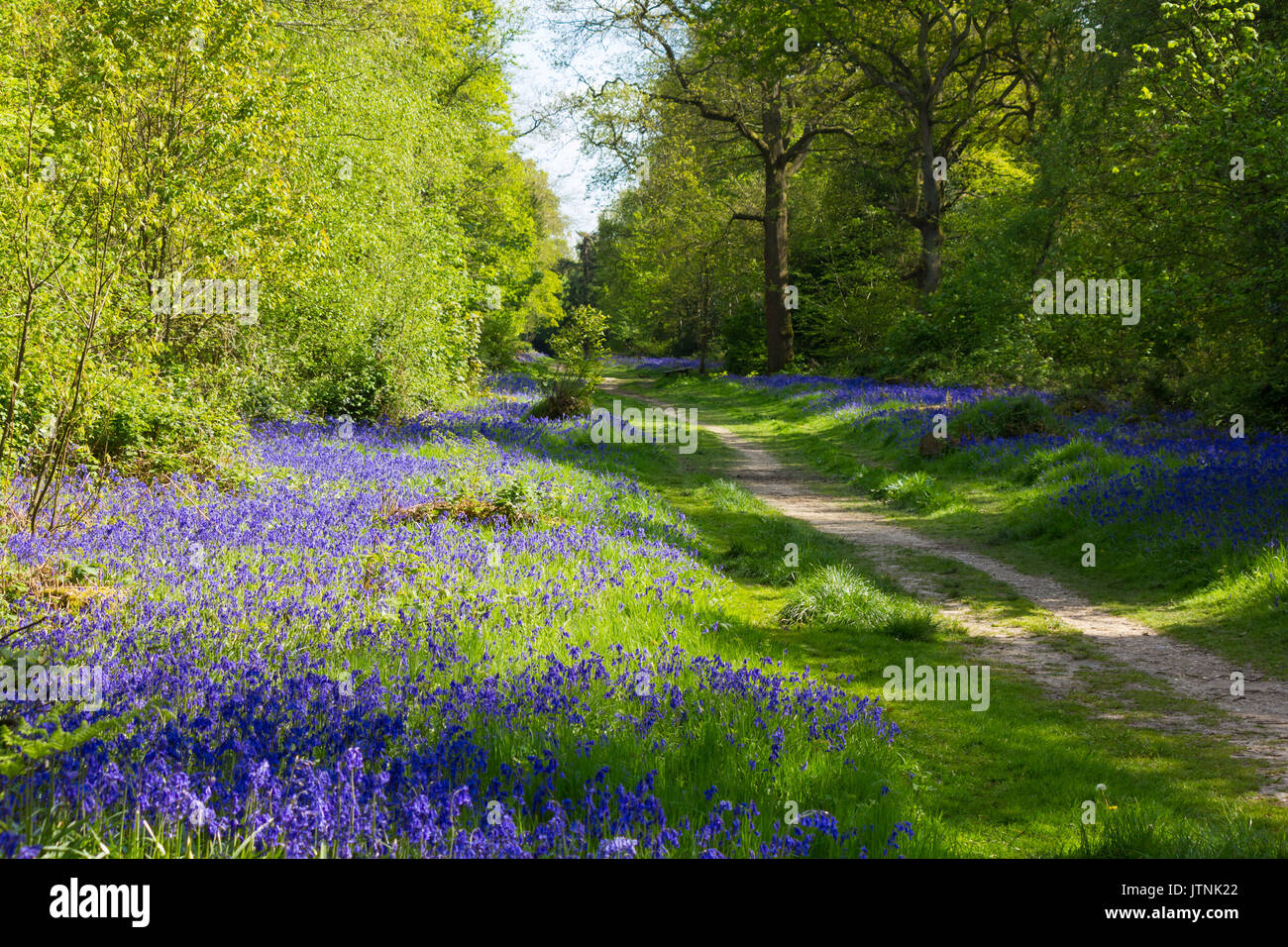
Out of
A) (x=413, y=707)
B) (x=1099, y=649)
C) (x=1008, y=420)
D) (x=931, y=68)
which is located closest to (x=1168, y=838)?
(x=413, y=707)

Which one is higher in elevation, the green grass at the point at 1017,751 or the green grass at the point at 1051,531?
the green grass at the point at 1051,531

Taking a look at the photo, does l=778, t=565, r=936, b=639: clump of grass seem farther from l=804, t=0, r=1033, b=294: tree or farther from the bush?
l=804, t=0, r=1033, b=294: tree

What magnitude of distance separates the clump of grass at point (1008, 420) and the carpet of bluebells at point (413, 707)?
34.9ft

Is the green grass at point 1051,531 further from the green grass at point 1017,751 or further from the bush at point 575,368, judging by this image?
the bush at point 575,368

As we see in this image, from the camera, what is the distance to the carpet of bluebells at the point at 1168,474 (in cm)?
962

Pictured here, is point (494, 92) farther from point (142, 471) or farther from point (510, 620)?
point (510, 620)

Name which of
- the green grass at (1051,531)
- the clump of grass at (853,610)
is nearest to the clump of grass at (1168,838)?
the green grass at (1051,531)

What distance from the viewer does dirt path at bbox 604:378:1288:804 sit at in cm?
566

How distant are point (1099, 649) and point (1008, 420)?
10726 mm

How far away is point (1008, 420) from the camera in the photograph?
682 inches

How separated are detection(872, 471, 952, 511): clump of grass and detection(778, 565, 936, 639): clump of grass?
5.42 m

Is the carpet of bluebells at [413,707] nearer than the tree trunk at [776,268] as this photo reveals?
Yes

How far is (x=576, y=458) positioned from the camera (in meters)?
15.3

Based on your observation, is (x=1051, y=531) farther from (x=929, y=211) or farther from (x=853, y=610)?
(x=929, y=211)
